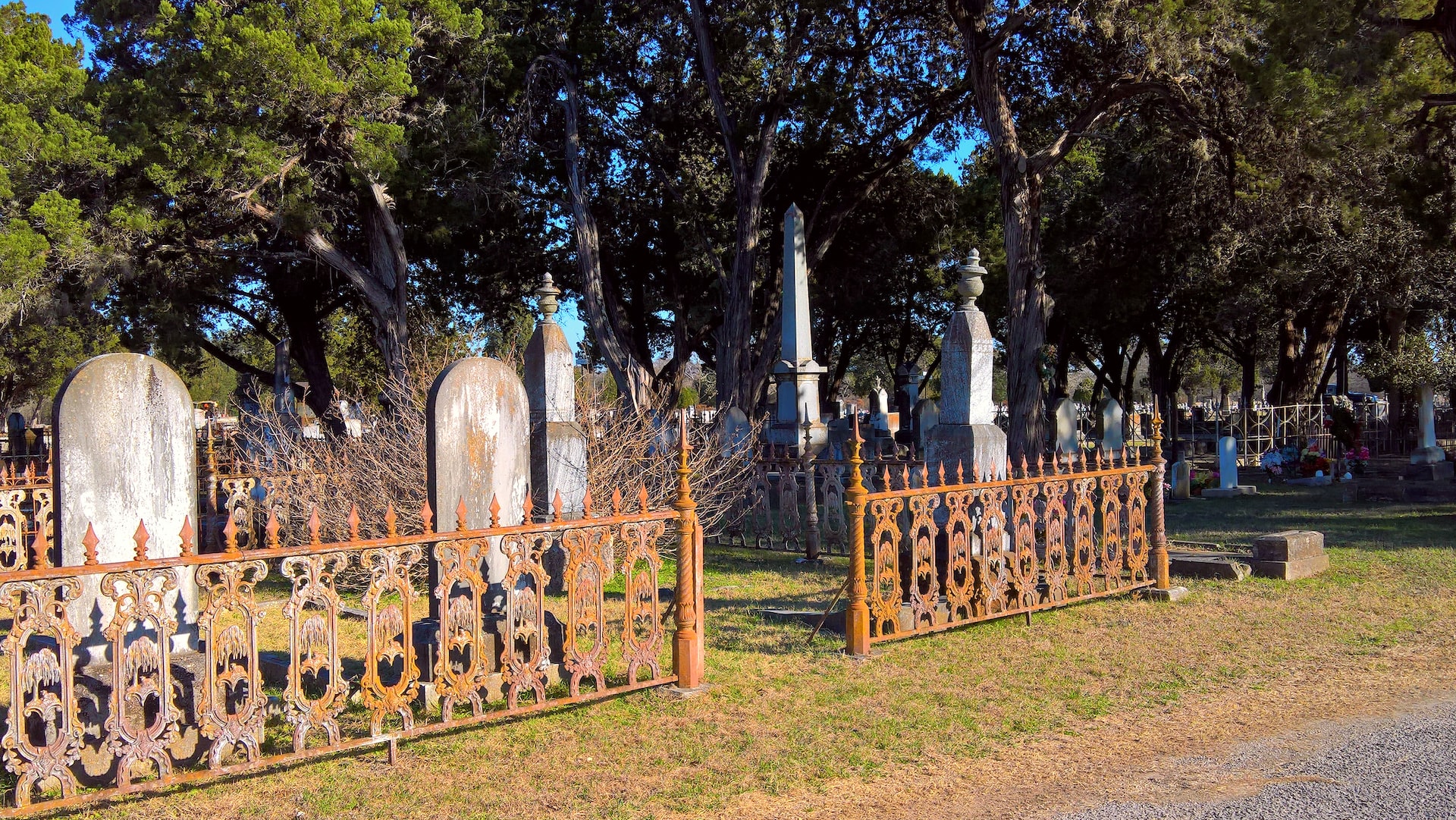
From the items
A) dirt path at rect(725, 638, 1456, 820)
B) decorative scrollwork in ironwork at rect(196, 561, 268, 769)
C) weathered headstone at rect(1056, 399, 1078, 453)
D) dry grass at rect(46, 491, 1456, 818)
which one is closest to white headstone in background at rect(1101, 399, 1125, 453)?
weathered headstone at rect(1056, 399, 1078, 453)

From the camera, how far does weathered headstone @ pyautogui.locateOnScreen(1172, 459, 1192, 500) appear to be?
18.1 m

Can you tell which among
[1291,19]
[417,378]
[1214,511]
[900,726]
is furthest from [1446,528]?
[417,378]

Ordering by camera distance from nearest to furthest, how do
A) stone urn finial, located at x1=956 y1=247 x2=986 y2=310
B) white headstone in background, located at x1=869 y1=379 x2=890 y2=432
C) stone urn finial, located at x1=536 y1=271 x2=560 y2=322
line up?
1. stone urn finial, located at x1=956 y1=247 x2=986 y2=310
2. stone urn finial, located at x1=536 y1=271 x2=560 y2=322
3. white headstone in background, located at x1=869 y1=379 x2=890 y2=432

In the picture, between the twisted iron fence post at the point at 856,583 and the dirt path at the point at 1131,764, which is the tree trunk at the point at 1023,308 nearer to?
the twisted iron fence post at the point at 856,583

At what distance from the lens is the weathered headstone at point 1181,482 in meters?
18.1

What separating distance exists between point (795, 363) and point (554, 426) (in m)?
9.10

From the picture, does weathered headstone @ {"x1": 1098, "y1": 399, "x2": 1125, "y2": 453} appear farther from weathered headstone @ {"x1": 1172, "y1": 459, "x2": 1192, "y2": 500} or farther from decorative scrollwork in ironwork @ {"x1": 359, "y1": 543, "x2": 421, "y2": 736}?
decorative scrollwork in ironwork @ {"x1": 359, "y1": 543, "x2": 421, "y2": 736}

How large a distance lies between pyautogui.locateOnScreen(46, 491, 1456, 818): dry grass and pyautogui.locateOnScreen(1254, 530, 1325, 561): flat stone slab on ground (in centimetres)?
69

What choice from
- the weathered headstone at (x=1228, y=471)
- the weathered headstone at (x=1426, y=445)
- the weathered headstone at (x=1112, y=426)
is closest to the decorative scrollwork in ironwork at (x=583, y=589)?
the weathered headstone at (x=1228, y=471)

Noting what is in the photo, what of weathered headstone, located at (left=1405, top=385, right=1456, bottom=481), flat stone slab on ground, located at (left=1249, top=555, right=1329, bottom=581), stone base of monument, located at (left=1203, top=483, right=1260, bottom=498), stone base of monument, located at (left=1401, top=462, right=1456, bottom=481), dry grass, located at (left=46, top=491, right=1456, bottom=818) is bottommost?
dry grass, located at (left=46, top=491, right=1456, bottom=818)

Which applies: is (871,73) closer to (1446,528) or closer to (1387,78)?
(1387,78)

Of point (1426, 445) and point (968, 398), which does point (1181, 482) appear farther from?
point (968, 398)

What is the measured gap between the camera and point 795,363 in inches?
746

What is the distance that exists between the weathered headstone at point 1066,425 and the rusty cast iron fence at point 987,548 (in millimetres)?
8975
